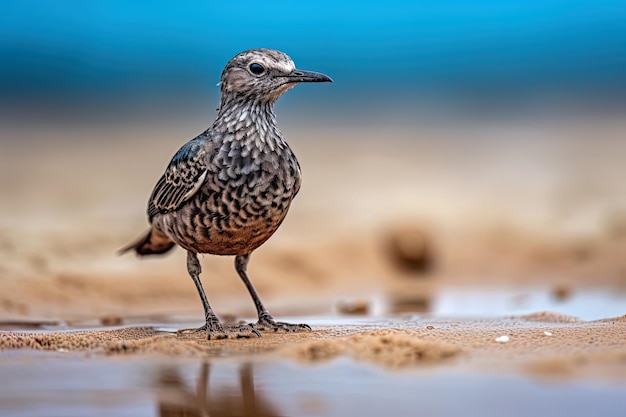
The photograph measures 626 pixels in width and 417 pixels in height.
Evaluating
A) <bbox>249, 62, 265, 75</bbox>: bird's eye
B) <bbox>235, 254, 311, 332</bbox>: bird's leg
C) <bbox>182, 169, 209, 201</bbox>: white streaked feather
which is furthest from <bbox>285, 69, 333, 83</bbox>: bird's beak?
<bbox>235, 254, 311, 332</bbox>: bird's leg

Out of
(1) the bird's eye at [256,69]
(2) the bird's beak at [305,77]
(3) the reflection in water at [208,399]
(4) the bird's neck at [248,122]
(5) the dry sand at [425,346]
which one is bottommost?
(3) the reflection in water at [208,399]

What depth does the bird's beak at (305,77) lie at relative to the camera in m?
6.72

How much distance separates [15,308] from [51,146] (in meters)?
16.0

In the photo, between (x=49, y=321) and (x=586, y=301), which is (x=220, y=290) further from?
(x=586, y=301)

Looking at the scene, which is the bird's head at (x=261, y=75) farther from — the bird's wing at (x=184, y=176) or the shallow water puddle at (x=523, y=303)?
the shallow water puddle at (x=523, y=303)

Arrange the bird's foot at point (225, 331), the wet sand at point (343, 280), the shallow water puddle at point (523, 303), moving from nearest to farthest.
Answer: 1. the wet sand at point (343, 280)
2. the bird's foot at point (225, 331)
3. the shallow water puddle at point (523, 303)

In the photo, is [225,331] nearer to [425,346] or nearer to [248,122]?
[248,122]

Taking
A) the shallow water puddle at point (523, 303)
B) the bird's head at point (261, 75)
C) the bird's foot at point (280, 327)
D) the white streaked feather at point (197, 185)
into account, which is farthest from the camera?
the shallow water puddle at point (523, 303)

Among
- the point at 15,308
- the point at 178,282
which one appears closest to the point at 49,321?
the point at 15,308

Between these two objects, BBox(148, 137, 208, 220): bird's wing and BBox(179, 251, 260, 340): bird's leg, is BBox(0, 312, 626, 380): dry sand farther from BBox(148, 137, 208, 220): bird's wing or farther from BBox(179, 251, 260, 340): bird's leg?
BBox(148, 137, 208, 220): bird's wing

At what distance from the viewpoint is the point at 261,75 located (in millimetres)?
6844

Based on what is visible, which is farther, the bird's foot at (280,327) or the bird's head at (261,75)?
the bird's head at (261,75)

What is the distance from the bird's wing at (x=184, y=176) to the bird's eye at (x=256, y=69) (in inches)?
22.3

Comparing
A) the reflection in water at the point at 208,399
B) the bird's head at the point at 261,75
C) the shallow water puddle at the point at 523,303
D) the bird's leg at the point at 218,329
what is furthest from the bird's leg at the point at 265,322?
the reflection in water at the point at 208,399
